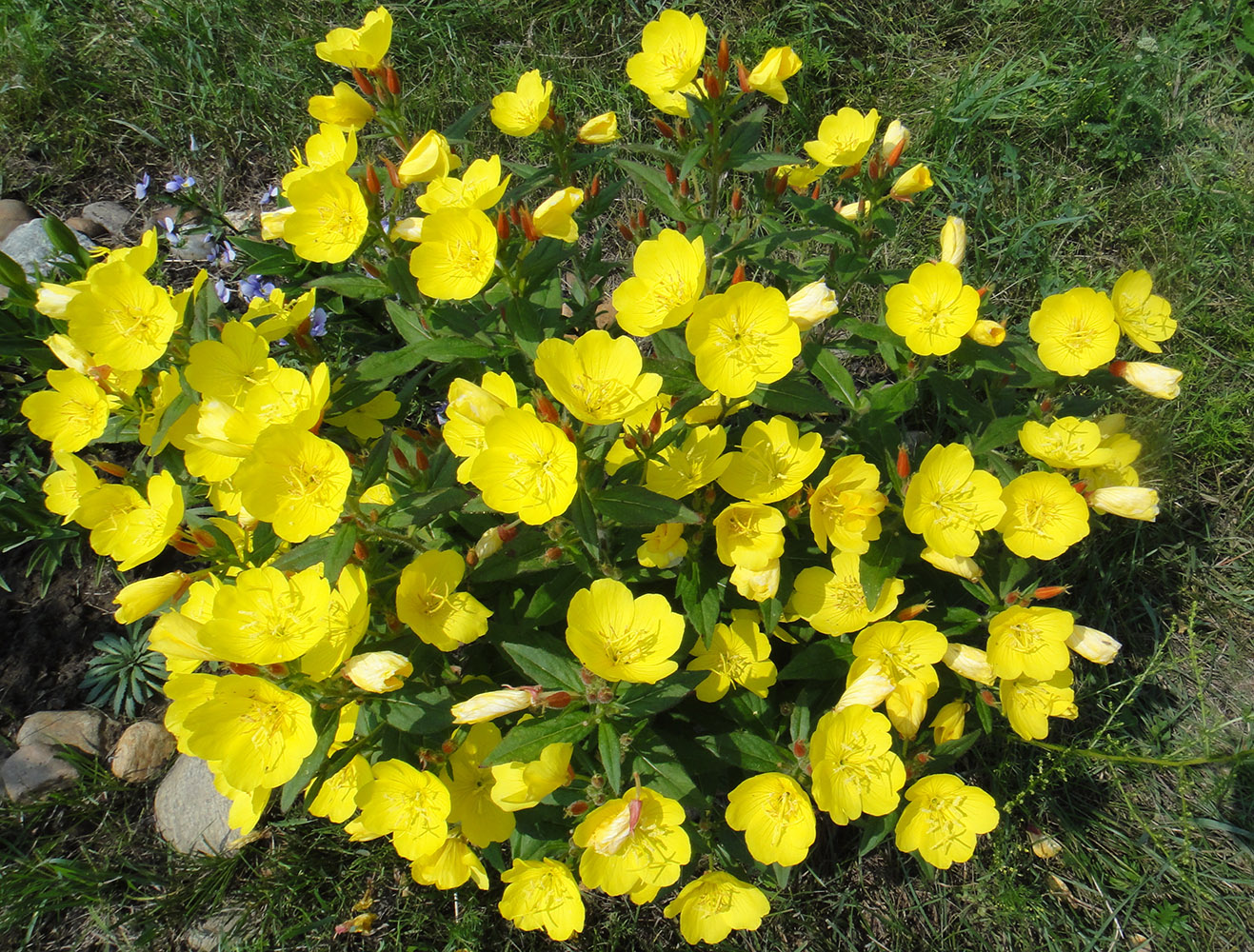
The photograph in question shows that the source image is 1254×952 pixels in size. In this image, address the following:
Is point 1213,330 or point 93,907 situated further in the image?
point 1213,330

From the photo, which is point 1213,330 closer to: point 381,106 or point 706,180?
point 706,180

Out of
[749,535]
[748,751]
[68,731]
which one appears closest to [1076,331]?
[749,535]

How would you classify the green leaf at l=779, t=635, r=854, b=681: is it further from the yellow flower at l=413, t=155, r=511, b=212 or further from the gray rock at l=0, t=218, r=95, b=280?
the gray rock at l=0, t=218, r=95, b=280

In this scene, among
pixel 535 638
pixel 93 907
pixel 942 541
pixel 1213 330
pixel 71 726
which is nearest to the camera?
pixel 942 541

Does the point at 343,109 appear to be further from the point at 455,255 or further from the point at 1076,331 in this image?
the point at 1076,331

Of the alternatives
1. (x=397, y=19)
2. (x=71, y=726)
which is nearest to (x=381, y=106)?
(x=397, y=19)

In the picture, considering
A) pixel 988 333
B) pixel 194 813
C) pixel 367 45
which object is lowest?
pixel 194 813

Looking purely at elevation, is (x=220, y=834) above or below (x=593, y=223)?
below
